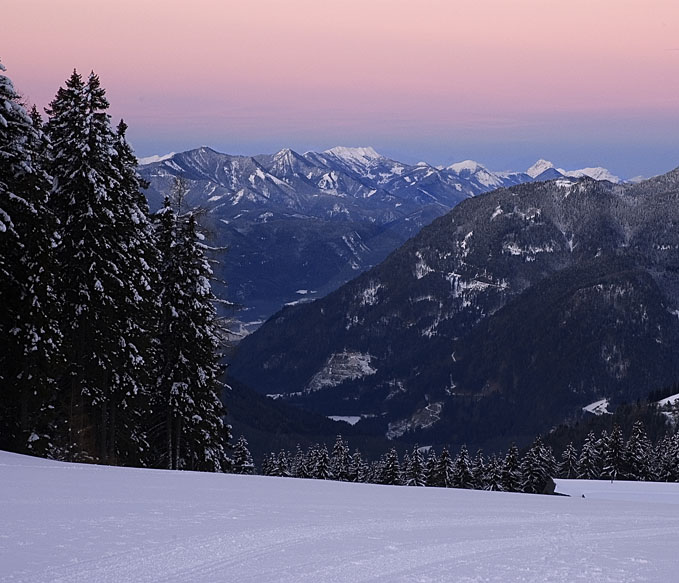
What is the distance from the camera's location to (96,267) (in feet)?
87.4

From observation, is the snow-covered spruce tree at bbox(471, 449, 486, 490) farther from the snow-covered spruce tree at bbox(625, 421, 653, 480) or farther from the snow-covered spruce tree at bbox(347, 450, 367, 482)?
the snow-covered spruce tree at bbox(625, 421, 653, 480)

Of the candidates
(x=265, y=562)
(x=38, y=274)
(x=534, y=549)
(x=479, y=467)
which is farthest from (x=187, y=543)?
(x=479, y=467)

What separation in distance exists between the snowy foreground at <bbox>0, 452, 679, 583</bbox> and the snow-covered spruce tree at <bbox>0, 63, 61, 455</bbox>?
263 inches

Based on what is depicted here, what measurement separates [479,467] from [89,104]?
196ft

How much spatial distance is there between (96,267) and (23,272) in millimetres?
3127

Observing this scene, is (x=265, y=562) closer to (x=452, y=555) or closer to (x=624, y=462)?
(x=452, y=555)

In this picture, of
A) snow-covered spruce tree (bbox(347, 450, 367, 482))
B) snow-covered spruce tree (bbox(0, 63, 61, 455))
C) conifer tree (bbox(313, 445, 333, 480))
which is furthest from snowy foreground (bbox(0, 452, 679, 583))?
snow-covered spruce tree (bbox(347, 450, 367, 482))

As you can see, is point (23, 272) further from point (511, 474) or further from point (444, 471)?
point (511, 474)

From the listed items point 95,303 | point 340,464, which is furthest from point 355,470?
point 95,303

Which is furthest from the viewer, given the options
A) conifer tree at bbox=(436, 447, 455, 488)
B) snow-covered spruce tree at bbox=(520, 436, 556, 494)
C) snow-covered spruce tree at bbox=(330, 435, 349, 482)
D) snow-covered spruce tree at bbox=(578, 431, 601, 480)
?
→ snow-covered spruce tree at bbox=(578, 431, 601, 480)

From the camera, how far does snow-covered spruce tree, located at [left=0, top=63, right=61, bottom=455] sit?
23672 mm

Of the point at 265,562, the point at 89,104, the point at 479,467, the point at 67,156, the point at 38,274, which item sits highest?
the point at 89,104

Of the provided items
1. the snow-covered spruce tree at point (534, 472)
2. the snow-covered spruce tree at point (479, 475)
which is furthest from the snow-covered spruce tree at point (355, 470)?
the snow-covered spruce tree at point (534, 472)

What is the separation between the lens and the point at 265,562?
963 cm
